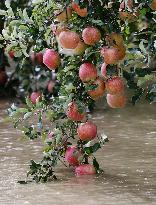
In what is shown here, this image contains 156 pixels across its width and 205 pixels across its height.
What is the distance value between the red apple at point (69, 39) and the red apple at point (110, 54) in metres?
0.13

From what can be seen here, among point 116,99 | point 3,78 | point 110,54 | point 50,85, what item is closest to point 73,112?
point 116,99

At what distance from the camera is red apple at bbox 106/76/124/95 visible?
3596 mm

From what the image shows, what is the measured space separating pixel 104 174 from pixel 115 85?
72 cm

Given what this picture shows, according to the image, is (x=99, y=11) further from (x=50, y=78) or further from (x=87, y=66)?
(x=50, y=78)

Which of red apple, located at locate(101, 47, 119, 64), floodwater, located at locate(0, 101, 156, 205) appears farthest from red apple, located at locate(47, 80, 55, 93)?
red apple, located at locate(101, 47, 119, 64)

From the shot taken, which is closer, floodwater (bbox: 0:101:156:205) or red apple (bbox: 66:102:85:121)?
floodwater (bbox: 0:101:156:205)

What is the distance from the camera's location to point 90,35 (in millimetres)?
3539

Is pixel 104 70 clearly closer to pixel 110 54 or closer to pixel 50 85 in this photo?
pixel 110 54

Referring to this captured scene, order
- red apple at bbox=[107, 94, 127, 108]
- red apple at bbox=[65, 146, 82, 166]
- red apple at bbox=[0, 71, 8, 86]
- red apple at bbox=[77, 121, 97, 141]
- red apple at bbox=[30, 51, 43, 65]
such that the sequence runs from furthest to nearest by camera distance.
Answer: red apple at bbox=[0, 71, 8, 86] → red apple at bbox=[30, 51, 43, 65] → red apple at bbox=[65, 146, 82, 166] → red apple at bbox=[77, 121, 97, 141] → red apple at bbox=[107, 94, 127, 108]

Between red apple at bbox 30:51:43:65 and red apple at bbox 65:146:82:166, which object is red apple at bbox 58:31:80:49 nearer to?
red apple at bbox 65:146:82:166

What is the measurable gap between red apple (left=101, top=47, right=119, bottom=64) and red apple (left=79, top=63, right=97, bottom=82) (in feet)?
0.28

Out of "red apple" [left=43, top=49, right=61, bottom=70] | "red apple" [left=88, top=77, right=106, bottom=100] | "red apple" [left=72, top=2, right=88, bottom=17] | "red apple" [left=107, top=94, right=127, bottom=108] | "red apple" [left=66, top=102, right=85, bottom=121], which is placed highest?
"red apple" [left=72, top=2, right=88, bottom=17]

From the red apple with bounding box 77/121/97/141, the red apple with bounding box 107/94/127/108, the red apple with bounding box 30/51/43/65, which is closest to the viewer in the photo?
the red apple with bounding box 107/94/127/108

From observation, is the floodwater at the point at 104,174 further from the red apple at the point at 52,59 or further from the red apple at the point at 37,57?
the red apple at the point at 37,57
